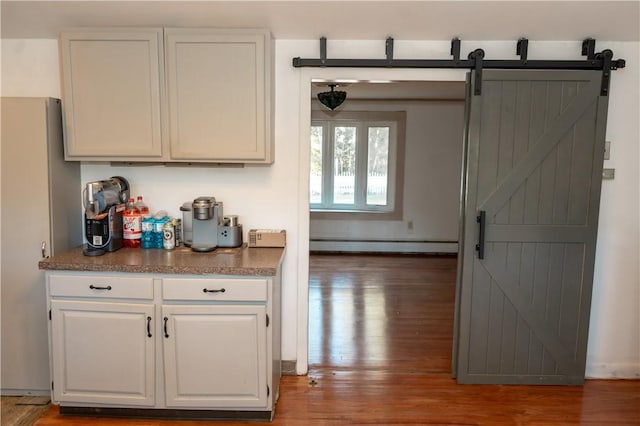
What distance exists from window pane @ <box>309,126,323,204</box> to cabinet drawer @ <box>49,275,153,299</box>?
4531mm

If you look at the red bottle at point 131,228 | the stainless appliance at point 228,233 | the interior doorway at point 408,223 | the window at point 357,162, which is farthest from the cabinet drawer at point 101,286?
the window at point 357,162

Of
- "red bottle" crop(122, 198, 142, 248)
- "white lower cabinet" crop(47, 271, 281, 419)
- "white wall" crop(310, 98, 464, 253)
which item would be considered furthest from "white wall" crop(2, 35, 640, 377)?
"white wall" crop(310, 98, 464, 253)

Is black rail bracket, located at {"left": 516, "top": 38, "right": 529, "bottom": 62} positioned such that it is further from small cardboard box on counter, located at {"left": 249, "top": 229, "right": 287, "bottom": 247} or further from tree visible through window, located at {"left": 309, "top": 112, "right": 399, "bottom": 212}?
tree visible through window, located at {"left": 309, "top": 112, "right": 399, "bottom": 212}

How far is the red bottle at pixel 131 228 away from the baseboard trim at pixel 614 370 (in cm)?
301

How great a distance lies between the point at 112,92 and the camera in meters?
2.47

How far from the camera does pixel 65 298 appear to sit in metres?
2.29

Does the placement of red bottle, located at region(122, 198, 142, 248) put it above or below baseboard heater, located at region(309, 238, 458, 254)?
above

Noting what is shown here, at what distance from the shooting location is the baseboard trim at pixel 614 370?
2.92 meters

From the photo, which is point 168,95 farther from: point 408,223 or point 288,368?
point 408,223

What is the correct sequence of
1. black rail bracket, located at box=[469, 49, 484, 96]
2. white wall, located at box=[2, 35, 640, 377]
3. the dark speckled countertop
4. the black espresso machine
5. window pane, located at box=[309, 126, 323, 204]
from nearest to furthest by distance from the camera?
1. the dark speckled countertop
2. the black espresso machine
3. black rail bracket, located at box=[469, 49, 484, 96]
4. white wall, located at box=[2, 35, 640, 377]
5. window pane, located at box=[309, 126, 323, 204]

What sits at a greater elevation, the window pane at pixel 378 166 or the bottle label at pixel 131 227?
the window pane at pixel 378 166

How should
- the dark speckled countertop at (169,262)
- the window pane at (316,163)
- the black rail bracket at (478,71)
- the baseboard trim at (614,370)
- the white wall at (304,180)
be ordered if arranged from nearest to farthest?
the dark speckled countertop at (169,262) < the black rail bracket at (478,71) < the white wall at (304,180) < the baseboard trim at (614,370) < the window pane at (316,163)

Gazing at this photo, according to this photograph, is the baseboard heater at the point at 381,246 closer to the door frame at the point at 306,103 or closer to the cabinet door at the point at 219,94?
the door frame at the point at 306,103

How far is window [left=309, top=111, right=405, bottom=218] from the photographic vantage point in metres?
6.52
